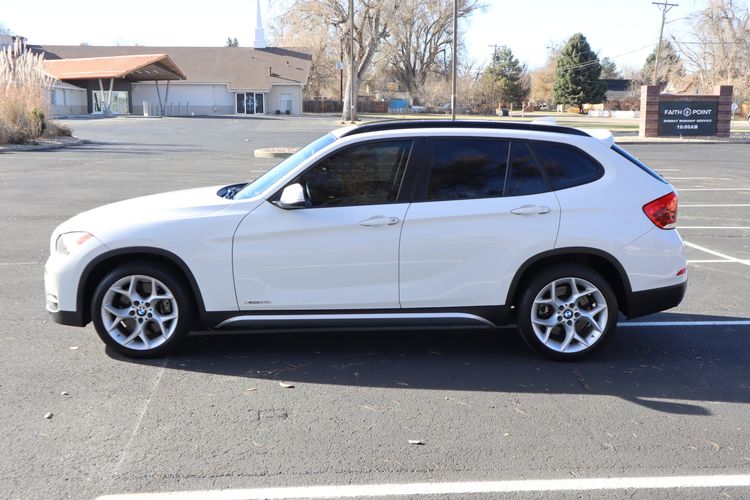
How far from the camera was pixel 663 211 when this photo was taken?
5543mm

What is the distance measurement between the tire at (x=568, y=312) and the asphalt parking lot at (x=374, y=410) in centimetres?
16

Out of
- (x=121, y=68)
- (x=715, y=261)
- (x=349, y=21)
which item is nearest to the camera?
(x=715, y=261)

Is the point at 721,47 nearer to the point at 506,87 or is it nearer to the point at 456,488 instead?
the point at 506,87

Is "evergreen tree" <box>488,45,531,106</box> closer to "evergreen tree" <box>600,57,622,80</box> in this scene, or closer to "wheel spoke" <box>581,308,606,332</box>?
"evergreen tree" <box>600,57,622,80</box>

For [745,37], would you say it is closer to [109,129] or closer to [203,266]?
[109,129]

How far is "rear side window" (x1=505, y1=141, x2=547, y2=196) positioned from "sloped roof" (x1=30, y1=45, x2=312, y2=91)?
68.9 metres

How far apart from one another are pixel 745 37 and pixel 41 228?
7700 centimetres

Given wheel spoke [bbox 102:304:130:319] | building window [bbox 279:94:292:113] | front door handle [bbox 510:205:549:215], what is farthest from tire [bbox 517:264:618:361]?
building window [bbox 279:94:292:113]

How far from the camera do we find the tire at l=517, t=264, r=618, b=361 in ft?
18.0

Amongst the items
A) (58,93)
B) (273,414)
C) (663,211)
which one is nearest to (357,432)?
(273,414)

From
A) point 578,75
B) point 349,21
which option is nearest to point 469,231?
point 349,21

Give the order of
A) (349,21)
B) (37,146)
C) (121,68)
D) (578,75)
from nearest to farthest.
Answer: (37,146)
(349,21)
(121,68)
(578,75)

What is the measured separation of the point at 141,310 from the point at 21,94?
83.1ft

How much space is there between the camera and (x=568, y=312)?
218 inches
